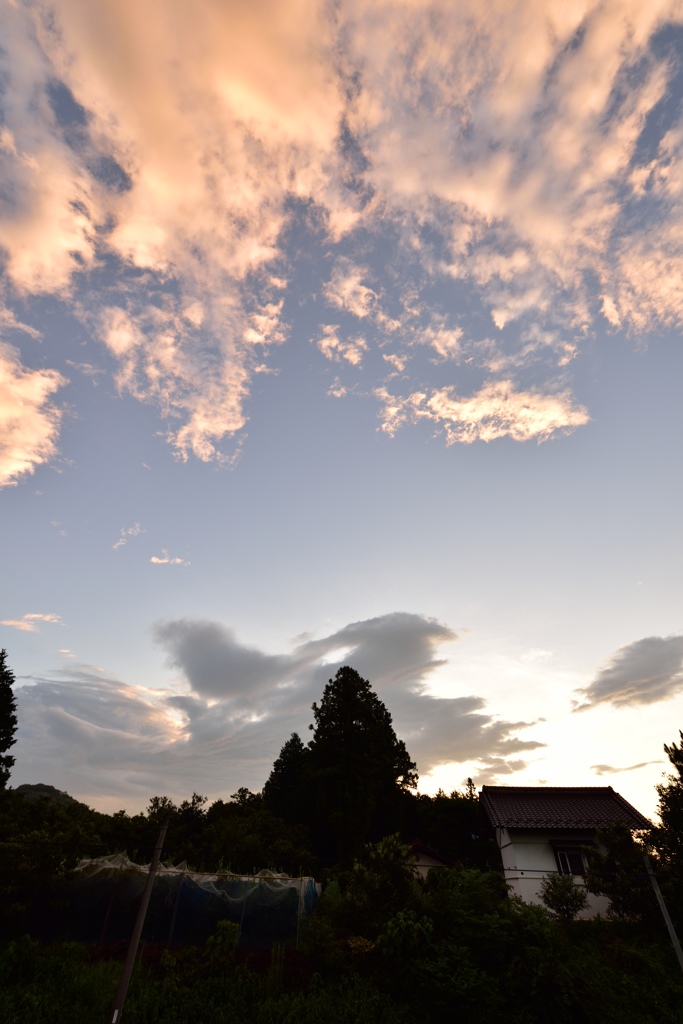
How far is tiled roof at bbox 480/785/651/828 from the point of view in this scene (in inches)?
1270

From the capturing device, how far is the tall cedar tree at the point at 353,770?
4369cm

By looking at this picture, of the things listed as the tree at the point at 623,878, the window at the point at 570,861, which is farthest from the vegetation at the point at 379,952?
the window at the point at 570,861

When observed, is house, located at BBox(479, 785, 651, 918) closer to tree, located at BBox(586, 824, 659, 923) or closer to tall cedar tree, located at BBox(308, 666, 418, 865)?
tree, located at BBox(586, 824, 659, 923)

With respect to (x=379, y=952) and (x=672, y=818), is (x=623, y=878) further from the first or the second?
(x=379, y=952)

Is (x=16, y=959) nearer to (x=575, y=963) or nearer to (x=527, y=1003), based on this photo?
(x=527, y=1003)

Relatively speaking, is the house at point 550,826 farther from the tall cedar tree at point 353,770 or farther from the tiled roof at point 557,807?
the tall cedar tree at point 353,770

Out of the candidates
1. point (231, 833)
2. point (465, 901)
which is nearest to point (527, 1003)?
point (465, 901)

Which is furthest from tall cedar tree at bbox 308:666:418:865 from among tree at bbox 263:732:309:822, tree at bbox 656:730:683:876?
tree at bbox 656:730:683:876

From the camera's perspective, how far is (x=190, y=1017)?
46.9 feet

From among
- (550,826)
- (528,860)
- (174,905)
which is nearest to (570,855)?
(550,826)

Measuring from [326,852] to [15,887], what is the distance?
41487mm

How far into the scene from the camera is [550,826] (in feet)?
103

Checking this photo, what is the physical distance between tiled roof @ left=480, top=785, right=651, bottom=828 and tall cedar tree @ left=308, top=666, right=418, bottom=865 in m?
11.5

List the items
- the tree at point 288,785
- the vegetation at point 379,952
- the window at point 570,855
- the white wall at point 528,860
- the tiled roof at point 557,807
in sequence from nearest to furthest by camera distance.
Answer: the vegetation at point 379,952 < the white wall at point 528,860 < the window at point 570,855 < the tiled roof at point 557,807 < the tree at point 288,785
